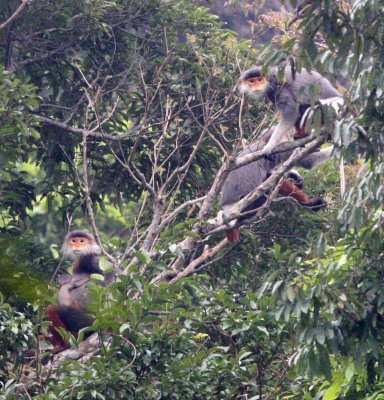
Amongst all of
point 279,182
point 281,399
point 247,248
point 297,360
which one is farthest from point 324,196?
point 297,360

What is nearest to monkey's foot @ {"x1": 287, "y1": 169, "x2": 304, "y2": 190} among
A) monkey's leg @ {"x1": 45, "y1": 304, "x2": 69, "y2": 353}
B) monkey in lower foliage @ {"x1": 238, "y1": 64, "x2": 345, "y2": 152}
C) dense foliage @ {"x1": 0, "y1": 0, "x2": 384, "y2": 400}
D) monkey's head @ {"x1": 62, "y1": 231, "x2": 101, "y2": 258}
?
dense foliage @ {"x1": 0, "y1": 0, "x2": 384, "y2": 400}

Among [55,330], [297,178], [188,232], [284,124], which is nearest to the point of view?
[188,232]

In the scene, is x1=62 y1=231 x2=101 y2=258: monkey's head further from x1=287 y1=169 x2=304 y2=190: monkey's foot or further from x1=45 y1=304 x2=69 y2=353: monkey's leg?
x1=287 y1=169 x2=304 y2=190: monkey's foot

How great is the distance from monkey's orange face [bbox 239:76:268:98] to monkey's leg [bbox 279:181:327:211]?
2.01 ft

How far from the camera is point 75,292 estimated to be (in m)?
6.36

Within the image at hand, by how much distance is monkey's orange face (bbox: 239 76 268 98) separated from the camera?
246 inches

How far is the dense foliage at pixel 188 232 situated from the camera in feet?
11.7

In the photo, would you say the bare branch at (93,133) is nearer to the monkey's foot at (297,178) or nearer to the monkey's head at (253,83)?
the monkey's head at (253,83)

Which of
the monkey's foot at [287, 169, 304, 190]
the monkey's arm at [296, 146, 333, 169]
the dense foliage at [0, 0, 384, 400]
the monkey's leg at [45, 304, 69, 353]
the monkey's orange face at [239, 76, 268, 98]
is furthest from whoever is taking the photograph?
the monkey's arm at [296, 146, 333, 169]

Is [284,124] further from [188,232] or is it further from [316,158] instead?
[188,232]

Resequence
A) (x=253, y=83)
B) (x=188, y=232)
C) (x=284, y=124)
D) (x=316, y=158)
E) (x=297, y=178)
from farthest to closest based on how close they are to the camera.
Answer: (x=316, y=158) → (x=297, y=178) → (x=253, y=83) → (x=284, y=124) → (x=188, y=232)

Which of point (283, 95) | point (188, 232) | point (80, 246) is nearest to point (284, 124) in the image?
point (283, 95)

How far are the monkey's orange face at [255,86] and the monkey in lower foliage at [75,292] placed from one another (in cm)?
145

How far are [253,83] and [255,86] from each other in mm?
24
